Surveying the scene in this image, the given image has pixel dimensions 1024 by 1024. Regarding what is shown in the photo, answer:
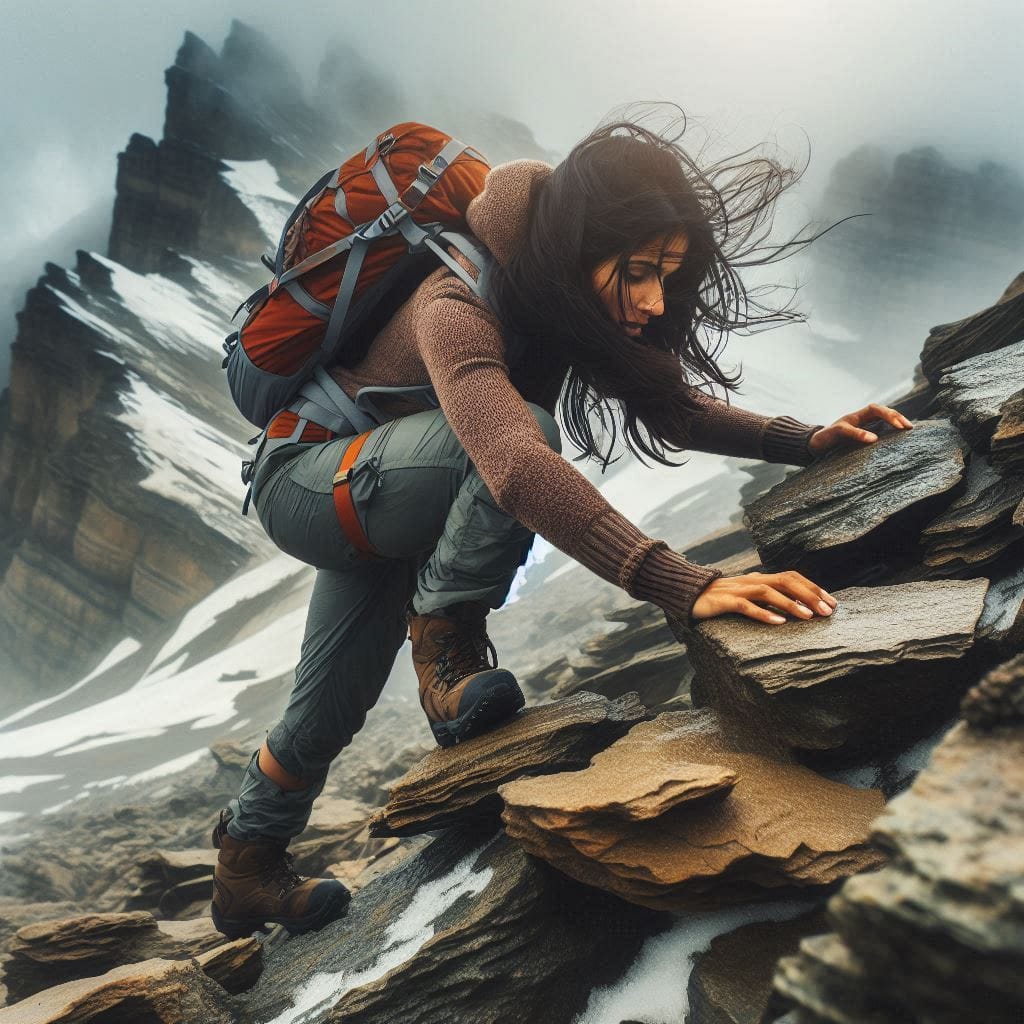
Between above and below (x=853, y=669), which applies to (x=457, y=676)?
above

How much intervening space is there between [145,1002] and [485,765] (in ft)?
5.22

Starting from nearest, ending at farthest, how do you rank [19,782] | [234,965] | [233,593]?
[234,965]
[19,782]
[233,593]

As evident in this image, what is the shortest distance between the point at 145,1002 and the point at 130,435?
114ft

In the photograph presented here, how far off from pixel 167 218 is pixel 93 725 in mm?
38383

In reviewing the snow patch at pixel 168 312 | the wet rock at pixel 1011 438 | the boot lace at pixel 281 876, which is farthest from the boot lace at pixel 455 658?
the snow patch at pixel 168 312

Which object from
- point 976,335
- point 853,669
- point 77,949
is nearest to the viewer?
point 853,669

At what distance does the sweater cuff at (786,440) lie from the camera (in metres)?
3.79

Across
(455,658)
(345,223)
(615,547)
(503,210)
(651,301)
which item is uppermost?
(345,223)

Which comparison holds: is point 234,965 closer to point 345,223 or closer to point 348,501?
point 348,501

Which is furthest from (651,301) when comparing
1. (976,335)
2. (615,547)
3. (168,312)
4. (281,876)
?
(168,312)

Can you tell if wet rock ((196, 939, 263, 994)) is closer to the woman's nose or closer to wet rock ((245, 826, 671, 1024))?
wet rock ((245, 826, 671, 1024))

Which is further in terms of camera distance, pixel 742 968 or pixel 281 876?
pixel 281 876

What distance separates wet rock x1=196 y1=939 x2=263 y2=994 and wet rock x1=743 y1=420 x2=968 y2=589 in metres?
3.25

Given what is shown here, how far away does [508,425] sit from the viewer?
257 cm
